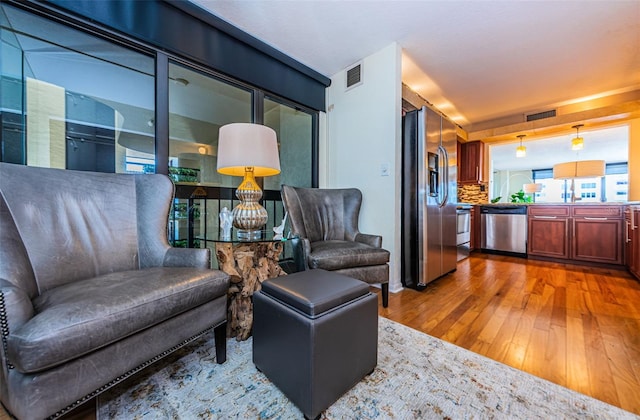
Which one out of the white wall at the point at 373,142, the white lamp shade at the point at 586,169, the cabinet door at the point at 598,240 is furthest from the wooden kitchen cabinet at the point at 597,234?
Answer: the white wall at the point at 373,142

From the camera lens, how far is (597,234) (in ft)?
11.0

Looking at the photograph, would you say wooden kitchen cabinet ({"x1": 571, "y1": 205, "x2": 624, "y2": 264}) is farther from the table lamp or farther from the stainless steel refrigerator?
the table lamp

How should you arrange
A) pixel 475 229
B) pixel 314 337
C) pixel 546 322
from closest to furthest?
1. pixel 314 337
2. pixel 546 322
3. pixel 475 229

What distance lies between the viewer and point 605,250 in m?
3.28

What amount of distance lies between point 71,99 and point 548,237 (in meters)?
5.73

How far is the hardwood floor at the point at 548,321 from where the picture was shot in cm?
122

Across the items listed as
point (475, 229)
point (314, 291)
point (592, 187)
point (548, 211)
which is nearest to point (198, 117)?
point (314, 291)

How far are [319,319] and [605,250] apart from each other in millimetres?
4475

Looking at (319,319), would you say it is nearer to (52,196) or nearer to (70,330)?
(70,330)

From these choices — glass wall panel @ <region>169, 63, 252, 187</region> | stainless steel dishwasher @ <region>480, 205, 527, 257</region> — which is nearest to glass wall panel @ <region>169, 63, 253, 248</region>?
glass wall panel @ <region>169, 63, 252, 187</region>

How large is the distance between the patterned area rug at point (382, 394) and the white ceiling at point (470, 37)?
2595 mm

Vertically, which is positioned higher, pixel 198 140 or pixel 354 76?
pixel 354 76

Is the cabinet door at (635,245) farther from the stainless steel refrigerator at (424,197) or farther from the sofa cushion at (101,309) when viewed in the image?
the sofa cushion at (101,309)

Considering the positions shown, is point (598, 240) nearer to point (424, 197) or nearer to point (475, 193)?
point (475, 193)
